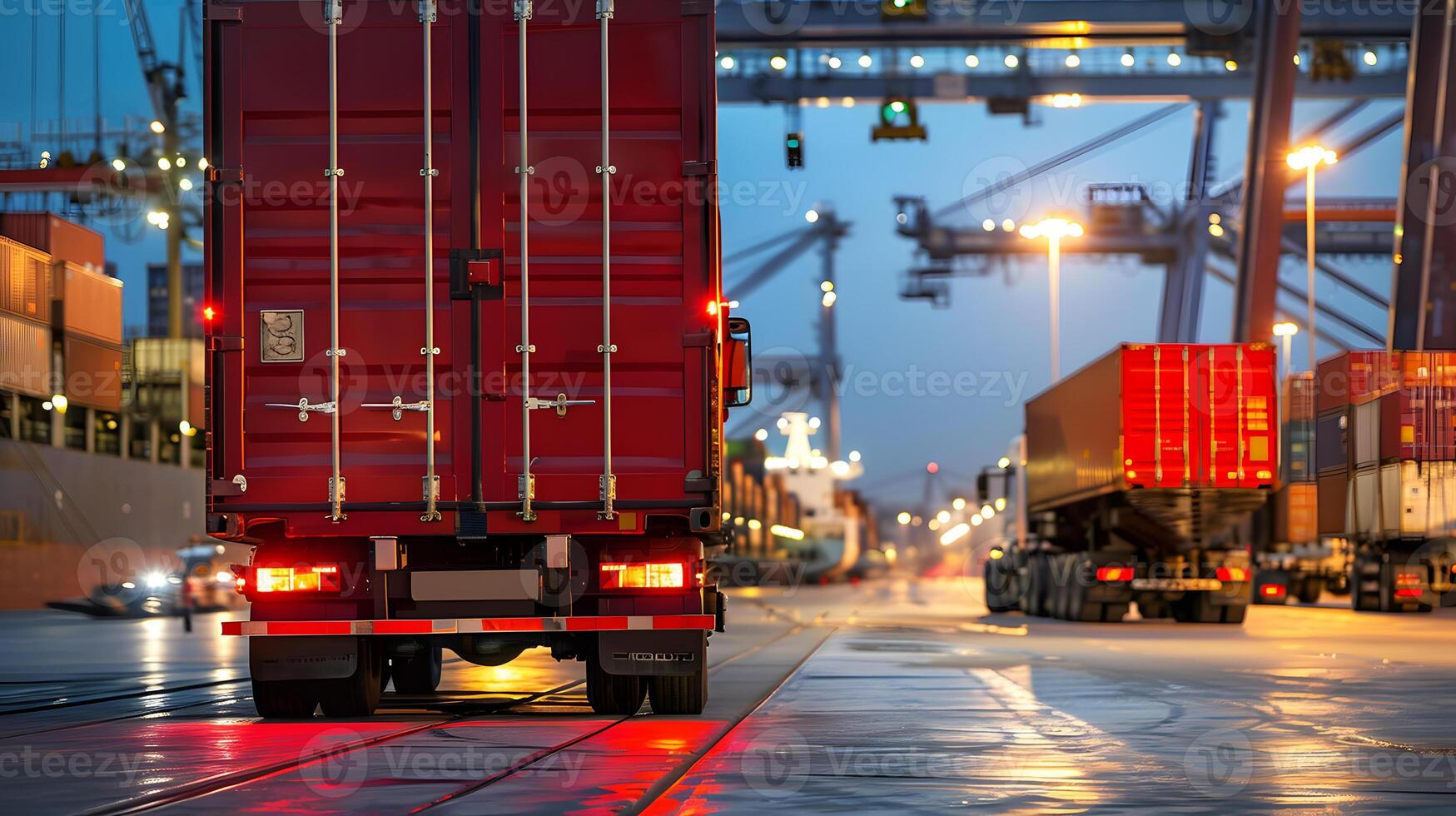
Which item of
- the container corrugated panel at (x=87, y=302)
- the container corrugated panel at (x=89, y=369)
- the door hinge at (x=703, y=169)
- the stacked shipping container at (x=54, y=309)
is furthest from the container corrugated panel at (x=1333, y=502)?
the door hinge at (x=703, y=169)

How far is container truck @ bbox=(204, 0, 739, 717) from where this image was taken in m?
10.8

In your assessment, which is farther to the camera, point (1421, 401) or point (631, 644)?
point (1421, 401)

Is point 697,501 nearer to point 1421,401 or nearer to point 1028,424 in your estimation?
point 1421,401

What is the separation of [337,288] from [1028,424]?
3028cm

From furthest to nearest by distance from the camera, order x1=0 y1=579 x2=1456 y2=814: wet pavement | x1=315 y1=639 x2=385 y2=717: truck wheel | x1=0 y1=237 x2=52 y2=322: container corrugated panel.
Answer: x1=0 y1=237 x2=52 y2=322: container corrugated panel → x1=315 y1=639 x2=385 y2=717: truck wheel → x1=0 y1=579 x2=1456 y2=814: wet pavement

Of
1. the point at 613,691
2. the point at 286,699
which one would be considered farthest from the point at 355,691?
the point at 613,691

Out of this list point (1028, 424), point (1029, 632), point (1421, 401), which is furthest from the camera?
point (1028, 424)

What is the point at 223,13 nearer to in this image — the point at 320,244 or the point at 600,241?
the point at 320,244

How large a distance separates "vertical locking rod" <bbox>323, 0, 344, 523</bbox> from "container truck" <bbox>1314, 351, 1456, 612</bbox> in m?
26.4

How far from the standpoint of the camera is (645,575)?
36.5 ft

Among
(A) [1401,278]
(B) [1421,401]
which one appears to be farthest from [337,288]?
(A) [1401,278]

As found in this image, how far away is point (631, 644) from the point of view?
36.7 feet

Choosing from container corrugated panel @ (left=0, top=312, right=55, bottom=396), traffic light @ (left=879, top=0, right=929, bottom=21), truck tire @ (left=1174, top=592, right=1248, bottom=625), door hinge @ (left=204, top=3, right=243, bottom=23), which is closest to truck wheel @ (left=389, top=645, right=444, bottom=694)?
door hinge @ (left=204, top=3, right=243, bottom=23)

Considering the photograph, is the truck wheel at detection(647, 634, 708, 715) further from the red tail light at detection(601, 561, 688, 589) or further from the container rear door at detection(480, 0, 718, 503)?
the container rear door at detection(480, 0, 718, 503)
